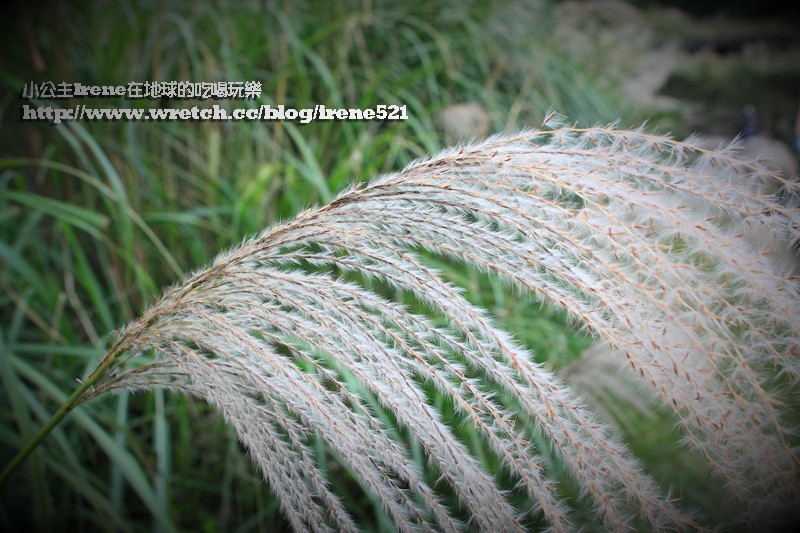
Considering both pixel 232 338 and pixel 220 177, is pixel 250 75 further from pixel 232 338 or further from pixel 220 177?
pixel 232 338

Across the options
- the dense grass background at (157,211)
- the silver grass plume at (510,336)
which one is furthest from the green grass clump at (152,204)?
the silver grass plume at (510,336)

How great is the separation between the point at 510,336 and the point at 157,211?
108cm

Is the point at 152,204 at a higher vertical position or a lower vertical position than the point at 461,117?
lower

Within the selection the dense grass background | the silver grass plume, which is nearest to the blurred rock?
the dense grass background

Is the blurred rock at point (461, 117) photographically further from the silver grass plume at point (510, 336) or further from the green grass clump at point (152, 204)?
the silver grass plume at point (510, 336)

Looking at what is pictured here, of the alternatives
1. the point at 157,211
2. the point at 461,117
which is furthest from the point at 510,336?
the point at 461,117

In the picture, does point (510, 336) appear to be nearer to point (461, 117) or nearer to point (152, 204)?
point (152, 204)

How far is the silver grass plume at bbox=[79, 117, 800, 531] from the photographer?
36 centimetres

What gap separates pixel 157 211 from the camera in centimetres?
126

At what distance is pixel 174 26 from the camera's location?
148cm

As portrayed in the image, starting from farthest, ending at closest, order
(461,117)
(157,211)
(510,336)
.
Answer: (461,117), (157,211), (510,336)

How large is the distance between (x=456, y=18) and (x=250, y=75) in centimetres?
95

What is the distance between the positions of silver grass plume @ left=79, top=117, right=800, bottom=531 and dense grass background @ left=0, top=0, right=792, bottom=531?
47 cm

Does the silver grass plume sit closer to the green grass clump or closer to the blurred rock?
the green grass clump
